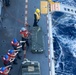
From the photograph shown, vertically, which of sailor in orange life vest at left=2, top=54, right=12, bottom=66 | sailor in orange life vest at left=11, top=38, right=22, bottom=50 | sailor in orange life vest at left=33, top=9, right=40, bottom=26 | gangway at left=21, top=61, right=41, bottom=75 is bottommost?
gangway at left=21, top=61, right=41, bottom=75

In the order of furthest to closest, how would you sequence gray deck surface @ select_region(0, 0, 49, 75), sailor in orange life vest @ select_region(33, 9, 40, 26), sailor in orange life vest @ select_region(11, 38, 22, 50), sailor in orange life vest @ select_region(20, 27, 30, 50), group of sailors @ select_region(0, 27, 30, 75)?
sailor in orange life vest @ select_region(33, 9, 40, 26)
gray deck surface @ select_region(0, 0, 49, 75)
sailor in orange life vest @ select_region(20, 27, 30, 50)
sailor in orange life vest @ select_region(11, 38, 22, 50)
group of sailors @ select_region(0, 27, 30, 75)

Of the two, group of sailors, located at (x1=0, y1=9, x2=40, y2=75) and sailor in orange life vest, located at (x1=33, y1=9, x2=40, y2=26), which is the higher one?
sailor in orange life vest, located at (x1=33, y1=9, x2=40, y2=26)

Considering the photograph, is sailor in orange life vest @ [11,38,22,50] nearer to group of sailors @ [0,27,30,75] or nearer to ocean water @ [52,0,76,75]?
group of sailors @ [0,27,30,75]

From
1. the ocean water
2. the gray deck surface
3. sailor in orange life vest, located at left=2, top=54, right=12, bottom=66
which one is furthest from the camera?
the ocean water

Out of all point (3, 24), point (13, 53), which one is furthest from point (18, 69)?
A: point (3, 24)

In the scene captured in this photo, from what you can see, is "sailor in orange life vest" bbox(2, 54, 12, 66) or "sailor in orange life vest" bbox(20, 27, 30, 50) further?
"sailor in orange life vest" bbox(20, 27, 30, 50)

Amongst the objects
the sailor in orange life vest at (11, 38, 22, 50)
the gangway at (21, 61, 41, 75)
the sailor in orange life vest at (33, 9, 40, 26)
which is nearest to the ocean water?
the sailor in orange life vest at (33, 9, 40, 26)

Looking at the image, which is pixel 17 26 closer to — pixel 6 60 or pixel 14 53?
pixel 14 53
